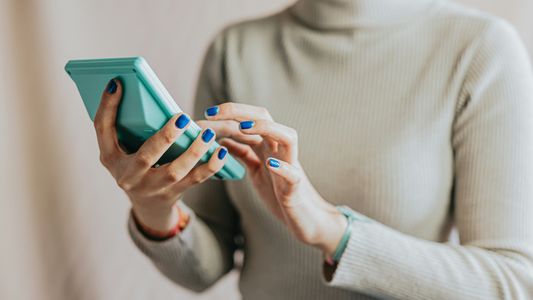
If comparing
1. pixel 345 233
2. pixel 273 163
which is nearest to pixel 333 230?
pixel 345 233

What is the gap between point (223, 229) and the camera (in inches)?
32.3

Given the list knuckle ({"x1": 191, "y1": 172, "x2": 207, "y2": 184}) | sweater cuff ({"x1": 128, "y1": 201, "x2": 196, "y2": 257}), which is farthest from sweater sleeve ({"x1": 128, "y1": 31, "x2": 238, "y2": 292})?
→ knuckle ({"x1": 191, "y1": 172, "x2": 207, "y2": 184})

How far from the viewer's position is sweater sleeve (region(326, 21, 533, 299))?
0.58 meters

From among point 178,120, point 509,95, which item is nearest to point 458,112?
point 509,95

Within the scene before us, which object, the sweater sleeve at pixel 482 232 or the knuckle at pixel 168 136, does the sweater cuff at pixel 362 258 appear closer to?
the sweater sleeve at pixel 482 232

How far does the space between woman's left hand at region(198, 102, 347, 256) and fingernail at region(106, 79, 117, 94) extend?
0.09 meters

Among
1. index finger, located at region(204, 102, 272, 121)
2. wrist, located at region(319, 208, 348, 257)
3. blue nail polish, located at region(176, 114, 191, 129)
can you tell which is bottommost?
wrist, located at region(319, 208, 348, 257)

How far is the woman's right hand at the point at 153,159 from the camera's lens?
45cm

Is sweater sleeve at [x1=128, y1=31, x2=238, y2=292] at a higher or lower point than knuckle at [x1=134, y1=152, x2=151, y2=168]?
lower

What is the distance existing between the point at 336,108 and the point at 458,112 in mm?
146

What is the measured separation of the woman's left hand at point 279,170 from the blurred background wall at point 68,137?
0.65 feet

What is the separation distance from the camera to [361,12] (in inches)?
28.4

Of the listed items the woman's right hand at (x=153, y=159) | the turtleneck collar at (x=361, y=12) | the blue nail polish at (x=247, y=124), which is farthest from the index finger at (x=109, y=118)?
the turtleneck collar at (x=361, y=12)

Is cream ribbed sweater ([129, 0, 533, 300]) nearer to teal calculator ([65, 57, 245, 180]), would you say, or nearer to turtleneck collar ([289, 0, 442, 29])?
turtleneck collar ([289, 0, 442, 29])
